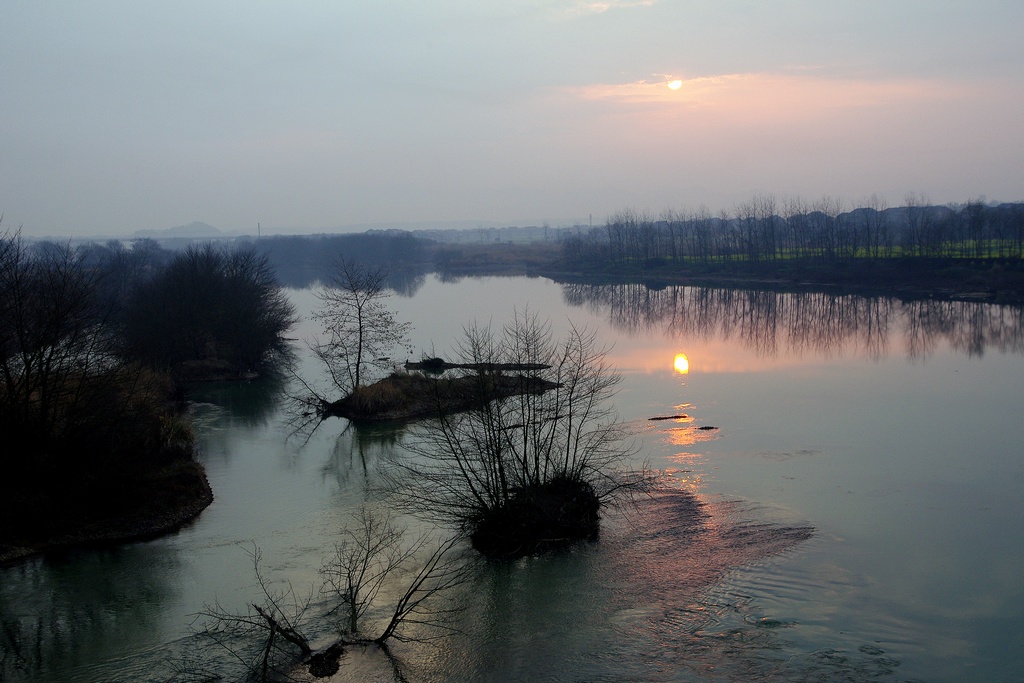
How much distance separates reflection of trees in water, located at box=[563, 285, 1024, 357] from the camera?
130 feet

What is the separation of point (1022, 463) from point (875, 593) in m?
8.97

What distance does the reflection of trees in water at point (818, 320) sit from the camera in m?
39.7

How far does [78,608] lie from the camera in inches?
523

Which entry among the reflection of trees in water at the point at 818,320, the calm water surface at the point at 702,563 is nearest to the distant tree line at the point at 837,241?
the reflection of trees in water at the point at 818,320

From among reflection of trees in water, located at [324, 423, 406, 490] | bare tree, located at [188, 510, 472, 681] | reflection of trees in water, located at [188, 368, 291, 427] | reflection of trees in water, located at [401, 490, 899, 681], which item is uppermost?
reflection of trees in water, located at [188, 368, 291, 427]

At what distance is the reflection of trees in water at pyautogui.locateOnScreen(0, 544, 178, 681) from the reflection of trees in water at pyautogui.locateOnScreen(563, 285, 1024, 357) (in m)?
30.1

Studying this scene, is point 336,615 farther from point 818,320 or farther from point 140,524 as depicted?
point 818,320

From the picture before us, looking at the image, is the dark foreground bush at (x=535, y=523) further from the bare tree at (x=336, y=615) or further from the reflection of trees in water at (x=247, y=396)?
the reflection of trees in water at (x=247, y=396)

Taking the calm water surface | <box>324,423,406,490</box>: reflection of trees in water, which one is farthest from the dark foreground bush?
<box>324,423,406,490</box>: reflection of trees in water

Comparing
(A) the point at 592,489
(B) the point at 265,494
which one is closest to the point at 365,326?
(B) the point at 265,494

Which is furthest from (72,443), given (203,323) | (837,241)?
(837,241)

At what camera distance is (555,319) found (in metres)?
51.7

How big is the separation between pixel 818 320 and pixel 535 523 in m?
→ 38.3

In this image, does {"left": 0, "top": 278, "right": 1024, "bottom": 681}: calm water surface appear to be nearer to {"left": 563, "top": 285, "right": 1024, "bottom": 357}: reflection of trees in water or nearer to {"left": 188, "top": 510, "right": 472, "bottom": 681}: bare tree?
{"left": 188, "top": 510, "right": 472, "bottom": 681}: bare tree
